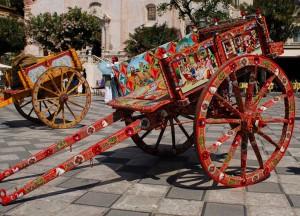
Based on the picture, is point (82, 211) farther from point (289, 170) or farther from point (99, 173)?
point (289, 170)

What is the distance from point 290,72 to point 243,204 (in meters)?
Answer: 29.1

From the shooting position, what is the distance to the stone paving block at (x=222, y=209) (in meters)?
3.70

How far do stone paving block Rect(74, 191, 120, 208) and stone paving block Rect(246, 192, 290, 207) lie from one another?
1289 millimetres

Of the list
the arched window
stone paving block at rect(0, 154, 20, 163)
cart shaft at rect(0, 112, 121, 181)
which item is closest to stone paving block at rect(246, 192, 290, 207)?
cart shaft at rect(0, 112, 121, 181)

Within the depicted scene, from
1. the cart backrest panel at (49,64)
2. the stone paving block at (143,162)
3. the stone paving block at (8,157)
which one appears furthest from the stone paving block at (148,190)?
the cart backrest panel at (49,64)

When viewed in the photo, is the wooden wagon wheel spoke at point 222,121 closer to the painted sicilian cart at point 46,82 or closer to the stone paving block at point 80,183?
the stone paving block at point 80,183

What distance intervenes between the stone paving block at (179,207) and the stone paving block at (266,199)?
1.64 feet

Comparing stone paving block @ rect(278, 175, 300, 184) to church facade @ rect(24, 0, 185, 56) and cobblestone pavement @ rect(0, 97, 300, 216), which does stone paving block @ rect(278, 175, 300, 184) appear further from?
church facade @ rect(24, 0, 185, 56)

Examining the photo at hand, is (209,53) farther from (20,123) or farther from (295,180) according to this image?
(20,123)

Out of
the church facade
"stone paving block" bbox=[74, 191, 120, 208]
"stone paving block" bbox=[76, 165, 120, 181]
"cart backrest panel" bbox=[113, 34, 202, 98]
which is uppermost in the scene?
the church facade

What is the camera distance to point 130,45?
34344 mm

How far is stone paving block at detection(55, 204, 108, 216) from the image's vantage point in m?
3.70

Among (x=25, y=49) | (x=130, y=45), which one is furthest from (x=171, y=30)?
(x=25, y=49)

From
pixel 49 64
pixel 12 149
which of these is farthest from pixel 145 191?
pixel 49 64
